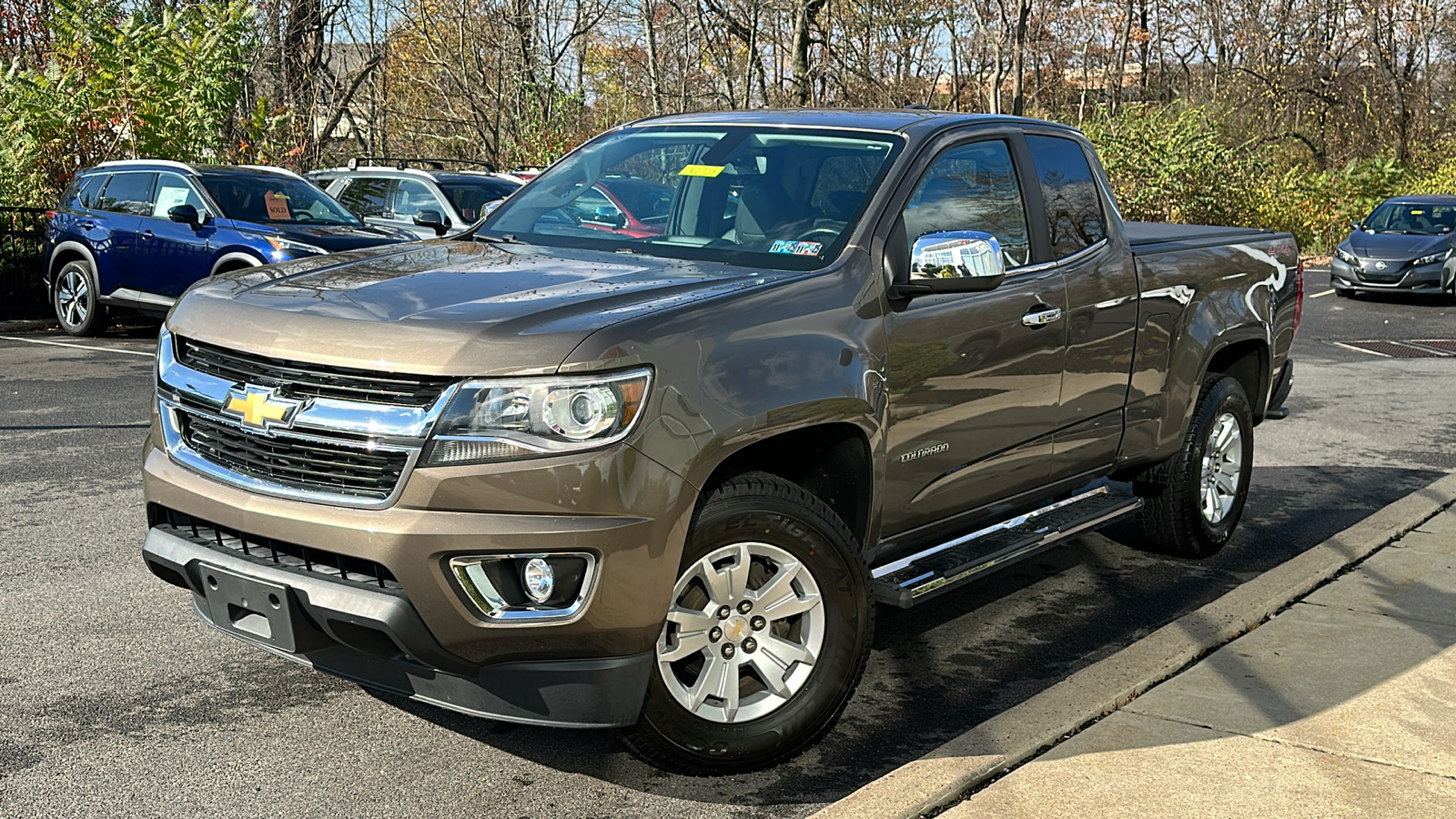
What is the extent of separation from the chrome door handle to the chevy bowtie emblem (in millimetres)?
2569

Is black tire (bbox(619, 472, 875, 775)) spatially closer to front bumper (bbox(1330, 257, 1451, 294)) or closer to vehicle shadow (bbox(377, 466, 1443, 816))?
vehicle shadow (bbox(377, 466, 1443, 816))

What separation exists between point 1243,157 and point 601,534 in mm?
30471

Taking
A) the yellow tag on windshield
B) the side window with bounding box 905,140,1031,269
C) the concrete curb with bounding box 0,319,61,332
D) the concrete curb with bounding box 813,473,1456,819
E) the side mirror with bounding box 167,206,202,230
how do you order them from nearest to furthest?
the concrete curb with bounding box 813,473,1456,819 → the side window with bounding box 905,140,1031,269 → the yellow tag on windshield → the side mirror with bounding box 167,206,202,230 → the concrete curb with bounding box 0,319,61,332

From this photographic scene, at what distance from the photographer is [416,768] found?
4055 mm

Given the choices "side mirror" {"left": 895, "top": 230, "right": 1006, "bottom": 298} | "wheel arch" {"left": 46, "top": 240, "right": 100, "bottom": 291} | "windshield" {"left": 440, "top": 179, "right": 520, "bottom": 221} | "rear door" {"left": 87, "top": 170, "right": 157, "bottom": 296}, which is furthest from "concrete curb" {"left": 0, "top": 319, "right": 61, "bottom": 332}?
"side mirror" {"left": 895, "top": 230, "right": 1006, "bottom": 298}

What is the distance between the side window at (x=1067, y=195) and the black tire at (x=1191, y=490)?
123 cm

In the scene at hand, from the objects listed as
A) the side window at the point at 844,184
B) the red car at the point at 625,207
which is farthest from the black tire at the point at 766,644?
the red car at the point at 625,207

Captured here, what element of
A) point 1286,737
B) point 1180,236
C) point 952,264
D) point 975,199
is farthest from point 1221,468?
point 952,264

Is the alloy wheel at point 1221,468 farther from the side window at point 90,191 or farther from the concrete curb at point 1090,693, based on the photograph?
the side window at point 90,191

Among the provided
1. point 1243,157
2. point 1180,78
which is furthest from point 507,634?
point 1180,78

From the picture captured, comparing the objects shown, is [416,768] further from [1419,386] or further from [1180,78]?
[1180,78]

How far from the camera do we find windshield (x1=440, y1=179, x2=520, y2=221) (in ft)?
54.2

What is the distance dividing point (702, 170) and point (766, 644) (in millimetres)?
1838

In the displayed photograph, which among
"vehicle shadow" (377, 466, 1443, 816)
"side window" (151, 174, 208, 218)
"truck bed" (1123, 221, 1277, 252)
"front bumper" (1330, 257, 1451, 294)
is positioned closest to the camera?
"vehicle shadow" (377, 466, 1443, 816)
